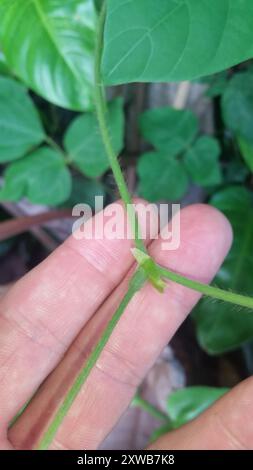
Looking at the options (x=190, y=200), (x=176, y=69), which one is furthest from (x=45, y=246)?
(x=176, y=69)

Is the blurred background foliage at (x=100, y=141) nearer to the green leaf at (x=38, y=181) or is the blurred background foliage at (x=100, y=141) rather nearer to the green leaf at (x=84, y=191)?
the green leaf at (x=38, y=181)

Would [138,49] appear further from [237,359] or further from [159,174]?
[237,359]

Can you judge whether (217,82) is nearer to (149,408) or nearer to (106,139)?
(106,139)

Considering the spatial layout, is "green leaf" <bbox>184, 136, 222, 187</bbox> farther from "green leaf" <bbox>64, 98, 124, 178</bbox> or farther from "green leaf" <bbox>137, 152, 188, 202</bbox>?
"green leaf" <bbox>64, 98, 124, 178</bbox>

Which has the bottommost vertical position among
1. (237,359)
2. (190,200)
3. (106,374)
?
(237,359)

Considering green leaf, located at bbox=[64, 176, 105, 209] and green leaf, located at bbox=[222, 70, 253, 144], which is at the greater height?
green leaf, located at bbox=[222, 70, 253, 144]

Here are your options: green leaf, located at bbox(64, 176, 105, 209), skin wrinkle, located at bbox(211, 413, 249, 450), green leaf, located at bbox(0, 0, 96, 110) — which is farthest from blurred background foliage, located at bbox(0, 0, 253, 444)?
skin wrinkle, located at bbox(211, 413, 249, 450)

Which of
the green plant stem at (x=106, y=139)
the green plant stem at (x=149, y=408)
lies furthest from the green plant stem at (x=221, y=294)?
the green plant stem at (x=149, y=408)
